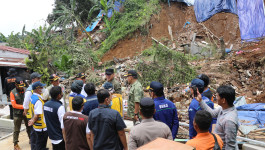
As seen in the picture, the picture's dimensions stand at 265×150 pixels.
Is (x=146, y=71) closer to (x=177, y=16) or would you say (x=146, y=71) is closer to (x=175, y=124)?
(x=175, y=124)

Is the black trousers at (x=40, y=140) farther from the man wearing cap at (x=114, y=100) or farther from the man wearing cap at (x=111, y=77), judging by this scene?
the man wearing cap at (x=111, y=77)

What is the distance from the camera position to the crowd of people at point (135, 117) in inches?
106

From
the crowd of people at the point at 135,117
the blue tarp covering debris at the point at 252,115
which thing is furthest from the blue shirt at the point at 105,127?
the blue tarp covering debris at the point at 252,115

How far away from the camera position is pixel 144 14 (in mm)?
19922

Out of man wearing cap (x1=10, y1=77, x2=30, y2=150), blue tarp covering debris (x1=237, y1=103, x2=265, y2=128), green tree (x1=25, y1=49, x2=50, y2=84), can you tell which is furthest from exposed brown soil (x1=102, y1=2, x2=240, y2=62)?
man wearing cap (x1=10, y1=77, x2=30, y2=150)

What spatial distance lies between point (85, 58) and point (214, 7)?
11.0 metres

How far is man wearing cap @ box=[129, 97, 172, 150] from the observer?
2.69 meters

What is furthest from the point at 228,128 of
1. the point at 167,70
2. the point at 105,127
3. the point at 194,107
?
the point at 167,70

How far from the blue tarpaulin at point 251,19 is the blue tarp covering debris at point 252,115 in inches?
379

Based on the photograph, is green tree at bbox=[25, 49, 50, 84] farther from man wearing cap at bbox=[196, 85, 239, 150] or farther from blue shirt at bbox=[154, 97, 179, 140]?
man wearing cap at bbox=[196, 85, 239, 150]

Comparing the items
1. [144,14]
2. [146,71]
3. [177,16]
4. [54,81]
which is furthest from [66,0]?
[54,81]

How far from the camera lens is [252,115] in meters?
6.42

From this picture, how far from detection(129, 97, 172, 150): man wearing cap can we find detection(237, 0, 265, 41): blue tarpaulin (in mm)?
14528

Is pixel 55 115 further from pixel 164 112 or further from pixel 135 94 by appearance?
pixel 164 112
